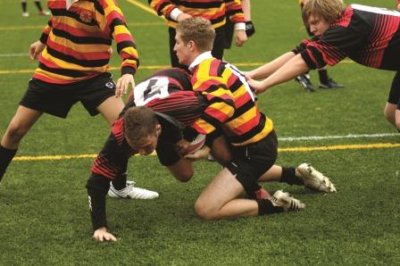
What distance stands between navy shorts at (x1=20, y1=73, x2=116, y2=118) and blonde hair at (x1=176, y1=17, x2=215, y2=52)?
706 mm

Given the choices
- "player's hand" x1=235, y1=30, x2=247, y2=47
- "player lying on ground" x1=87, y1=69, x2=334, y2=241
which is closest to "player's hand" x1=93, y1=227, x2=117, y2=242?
"player lying on ground" x1=87, y1=69, x2=334, y2=241

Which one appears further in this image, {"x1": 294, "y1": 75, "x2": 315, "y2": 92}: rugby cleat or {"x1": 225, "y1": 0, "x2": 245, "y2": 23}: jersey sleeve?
{"x1": 294, "y1": 75, "x2": 315, "y2": 92}: rugby cleat

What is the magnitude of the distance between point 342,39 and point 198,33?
0.91 meters

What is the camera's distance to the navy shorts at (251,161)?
4785mm

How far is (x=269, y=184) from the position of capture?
5.49 metres

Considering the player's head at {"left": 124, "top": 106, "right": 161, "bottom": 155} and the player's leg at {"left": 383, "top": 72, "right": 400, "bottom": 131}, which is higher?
the player's head at {"left": 124, "top": 106, "right": 161, "bottom": 155}

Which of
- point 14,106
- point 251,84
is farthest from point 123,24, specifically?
point 14,106

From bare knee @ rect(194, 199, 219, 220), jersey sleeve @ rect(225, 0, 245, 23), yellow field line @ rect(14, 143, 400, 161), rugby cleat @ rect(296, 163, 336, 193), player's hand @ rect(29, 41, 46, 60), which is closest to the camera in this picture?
bare knee @ rect(194, 199, 219, 220)

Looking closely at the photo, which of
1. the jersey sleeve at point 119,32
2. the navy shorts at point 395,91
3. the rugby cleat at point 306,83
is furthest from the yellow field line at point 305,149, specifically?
the rugby cleat at point 306,83

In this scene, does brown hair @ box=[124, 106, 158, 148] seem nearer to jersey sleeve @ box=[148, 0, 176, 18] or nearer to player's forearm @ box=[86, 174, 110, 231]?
player's forearm @ box=[86, 174, 110, 231]

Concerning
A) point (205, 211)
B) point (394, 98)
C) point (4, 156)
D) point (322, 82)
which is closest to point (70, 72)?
point (4, 156)

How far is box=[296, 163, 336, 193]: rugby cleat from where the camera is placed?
5.12m

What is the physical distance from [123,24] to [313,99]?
14.3 ft

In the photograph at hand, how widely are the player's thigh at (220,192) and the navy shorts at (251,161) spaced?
38mm
